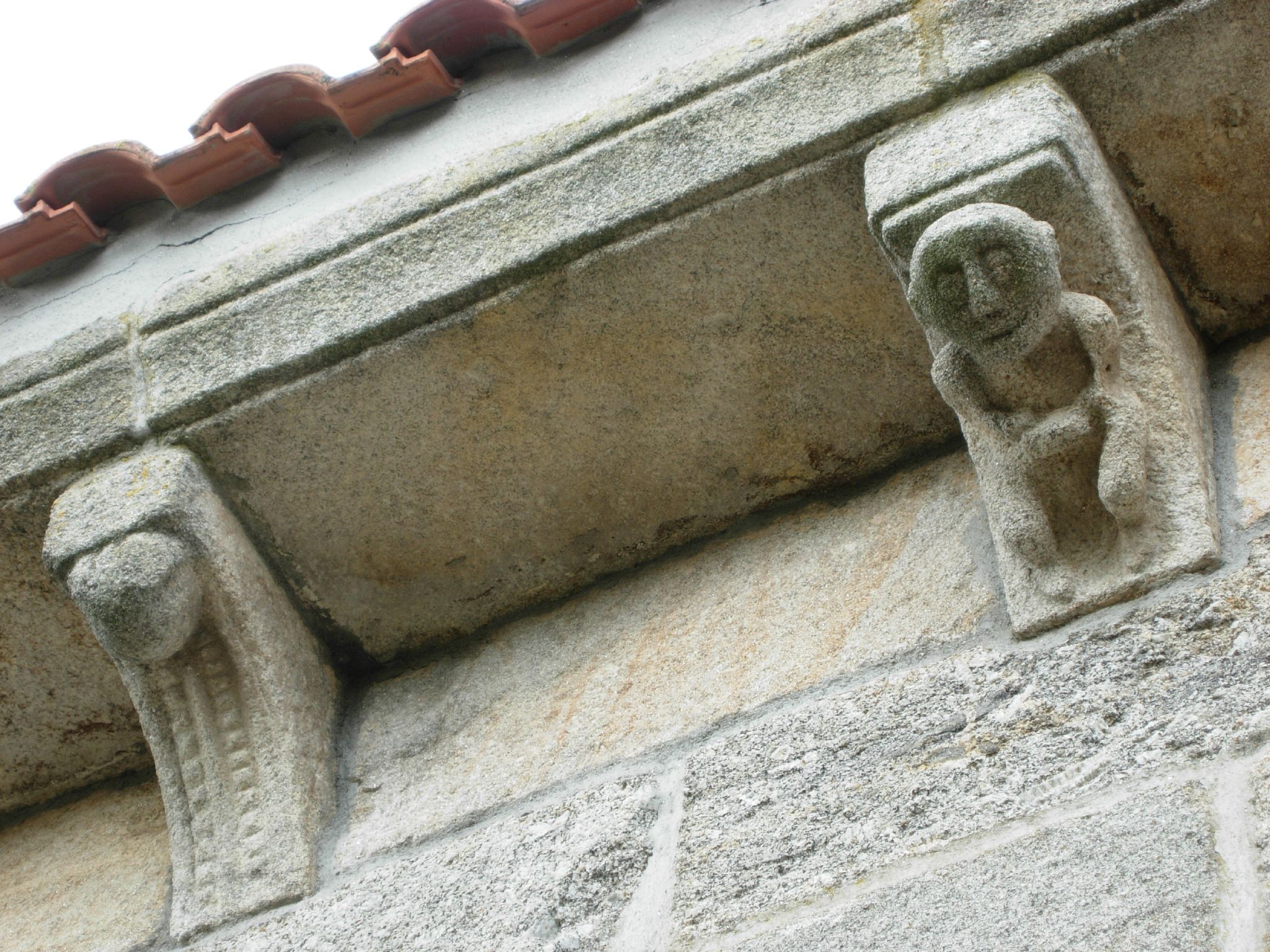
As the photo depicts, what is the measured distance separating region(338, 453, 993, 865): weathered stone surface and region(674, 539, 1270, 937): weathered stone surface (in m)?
0.17

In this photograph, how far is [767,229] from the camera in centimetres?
252

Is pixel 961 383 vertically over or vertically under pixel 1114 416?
over

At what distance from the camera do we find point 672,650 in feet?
8.45

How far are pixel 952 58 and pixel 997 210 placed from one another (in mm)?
569

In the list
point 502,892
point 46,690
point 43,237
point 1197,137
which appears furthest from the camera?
point 43,237

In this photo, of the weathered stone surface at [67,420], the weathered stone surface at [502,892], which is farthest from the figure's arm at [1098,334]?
the weathered stone surface at [67,420]

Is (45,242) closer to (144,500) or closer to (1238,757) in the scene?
(144,500)

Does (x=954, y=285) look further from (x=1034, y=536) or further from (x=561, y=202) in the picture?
(x=561, y=202)

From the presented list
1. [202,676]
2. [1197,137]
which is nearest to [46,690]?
[202,676]

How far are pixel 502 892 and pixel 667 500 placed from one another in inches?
35.3

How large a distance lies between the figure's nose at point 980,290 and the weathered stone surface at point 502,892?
0.94m

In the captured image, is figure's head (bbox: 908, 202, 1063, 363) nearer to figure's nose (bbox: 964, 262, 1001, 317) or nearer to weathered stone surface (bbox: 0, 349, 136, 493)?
figure's nose (bbox: 964, 262, 1001, 317)

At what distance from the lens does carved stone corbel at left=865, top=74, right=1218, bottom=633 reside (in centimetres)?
202

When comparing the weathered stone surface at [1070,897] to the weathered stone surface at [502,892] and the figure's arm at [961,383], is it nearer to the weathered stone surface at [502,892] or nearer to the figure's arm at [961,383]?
the weathered stone surface at [502,892]
